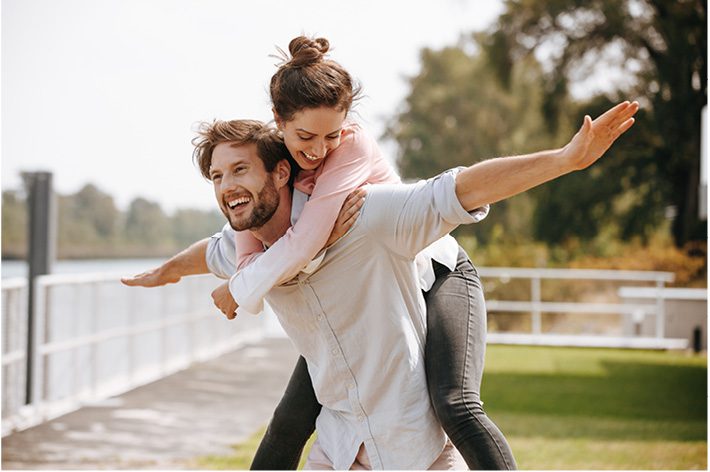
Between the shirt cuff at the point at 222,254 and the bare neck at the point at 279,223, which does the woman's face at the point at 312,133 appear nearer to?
the bare neck at the point at 279,223

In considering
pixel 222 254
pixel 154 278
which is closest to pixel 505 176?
pixel 222 254

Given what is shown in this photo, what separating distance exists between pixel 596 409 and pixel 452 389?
6483 millimetres

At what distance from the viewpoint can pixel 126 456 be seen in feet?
20.0

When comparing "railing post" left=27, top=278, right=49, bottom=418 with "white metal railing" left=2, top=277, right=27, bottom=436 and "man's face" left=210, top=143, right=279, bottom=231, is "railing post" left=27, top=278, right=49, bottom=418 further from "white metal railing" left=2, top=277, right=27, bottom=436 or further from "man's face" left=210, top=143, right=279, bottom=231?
"man's face" left=210, top=143, right=279, bottom=231

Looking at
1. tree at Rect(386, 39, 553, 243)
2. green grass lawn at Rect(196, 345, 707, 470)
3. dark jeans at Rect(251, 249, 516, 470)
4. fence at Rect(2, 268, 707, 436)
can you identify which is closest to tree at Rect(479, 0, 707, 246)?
green grass lawn at Rect(196, 345, 707, 470)

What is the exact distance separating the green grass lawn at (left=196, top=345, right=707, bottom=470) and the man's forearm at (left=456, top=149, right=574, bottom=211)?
4175 mm

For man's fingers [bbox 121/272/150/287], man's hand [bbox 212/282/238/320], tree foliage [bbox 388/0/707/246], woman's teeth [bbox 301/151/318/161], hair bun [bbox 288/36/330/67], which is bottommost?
man's hand [bbox 212/282/238/320]

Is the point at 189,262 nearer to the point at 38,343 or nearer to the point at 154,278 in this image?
the point at 154,278

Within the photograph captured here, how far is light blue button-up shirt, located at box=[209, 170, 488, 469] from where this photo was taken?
7.37 feet

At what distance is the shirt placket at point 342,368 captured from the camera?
230 cm

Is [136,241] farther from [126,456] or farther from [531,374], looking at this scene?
[126,456]

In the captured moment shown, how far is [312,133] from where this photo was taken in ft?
7.20

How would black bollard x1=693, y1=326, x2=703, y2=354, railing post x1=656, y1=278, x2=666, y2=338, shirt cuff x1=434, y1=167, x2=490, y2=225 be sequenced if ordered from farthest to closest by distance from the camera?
railing post x1=656, y1=278, x2=666, y2=338 → black bollard x1=693, y1=326, x2=703, y2=354 → shirt cuff x1=434, y1=167, x2=490, y2=225

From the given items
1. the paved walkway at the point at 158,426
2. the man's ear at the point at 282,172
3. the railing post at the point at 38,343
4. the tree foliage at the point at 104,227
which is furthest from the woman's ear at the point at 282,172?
the tree foliage at the point at 104,227
